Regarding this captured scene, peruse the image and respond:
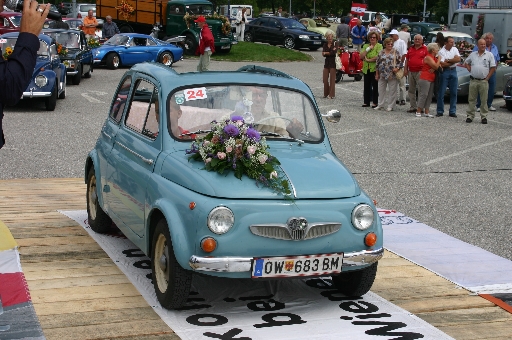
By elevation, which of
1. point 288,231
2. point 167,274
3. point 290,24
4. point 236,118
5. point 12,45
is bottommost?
point 167,274

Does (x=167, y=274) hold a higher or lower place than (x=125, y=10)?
lower

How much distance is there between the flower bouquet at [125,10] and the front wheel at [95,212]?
29610 mm

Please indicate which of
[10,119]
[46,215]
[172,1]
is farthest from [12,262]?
[172,1]

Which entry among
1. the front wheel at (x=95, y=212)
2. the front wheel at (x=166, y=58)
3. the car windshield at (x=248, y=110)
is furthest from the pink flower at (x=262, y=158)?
the front wheel at (x=166, y=58)

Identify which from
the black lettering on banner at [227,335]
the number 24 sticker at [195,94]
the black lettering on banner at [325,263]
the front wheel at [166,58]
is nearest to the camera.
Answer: the black lettering on banner at [227,335]

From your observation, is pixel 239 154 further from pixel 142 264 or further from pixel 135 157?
pixel 142 264

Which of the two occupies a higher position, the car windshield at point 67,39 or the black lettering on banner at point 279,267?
the car windshield at point 67,39

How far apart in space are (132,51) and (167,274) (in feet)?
76.7

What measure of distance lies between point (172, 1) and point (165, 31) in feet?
4.55

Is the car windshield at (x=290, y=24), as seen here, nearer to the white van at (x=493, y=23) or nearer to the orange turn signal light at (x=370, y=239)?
the white van at (x=493, y=23)

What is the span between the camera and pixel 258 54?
116 ft

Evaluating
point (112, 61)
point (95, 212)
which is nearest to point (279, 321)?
point (95, 212)

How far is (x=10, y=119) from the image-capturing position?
1647 centimetres

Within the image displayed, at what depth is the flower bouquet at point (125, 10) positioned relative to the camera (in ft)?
120
